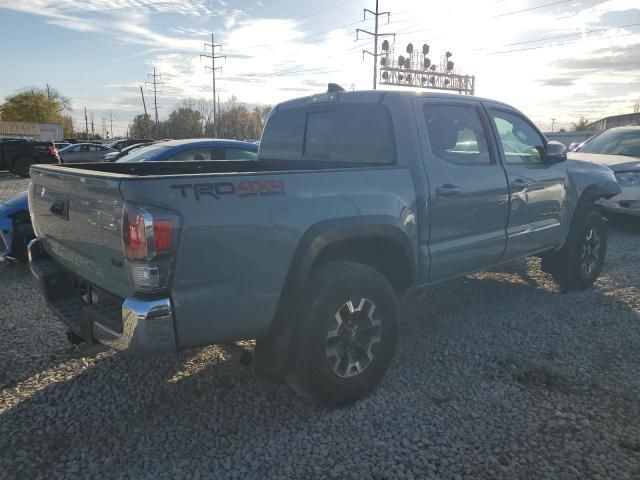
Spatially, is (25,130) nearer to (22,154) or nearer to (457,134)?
(22,154)

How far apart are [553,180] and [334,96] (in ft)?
7.66

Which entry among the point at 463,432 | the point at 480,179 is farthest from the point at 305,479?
the point at 480,179

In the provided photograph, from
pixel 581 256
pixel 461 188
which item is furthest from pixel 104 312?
pixel 581 256

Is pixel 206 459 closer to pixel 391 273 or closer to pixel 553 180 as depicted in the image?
pixel 391 273

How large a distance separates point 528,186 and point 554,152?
1.63 ft

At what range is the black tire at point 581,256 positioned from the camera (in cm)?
537

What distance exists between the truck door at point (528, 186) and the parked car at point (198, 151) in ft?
11.8

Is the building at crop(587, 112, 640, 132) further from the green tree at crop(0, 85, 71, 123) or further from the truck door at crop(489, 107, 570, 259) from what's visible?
the green tree at crop(0, 85, 71, 123)

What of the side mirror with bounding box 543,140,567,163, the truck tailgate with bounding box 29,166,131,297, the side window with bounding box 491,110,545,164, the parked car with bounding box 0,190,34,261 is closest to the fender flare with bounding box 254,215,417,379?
the truck tailgate with bounding box 29,166,131,297

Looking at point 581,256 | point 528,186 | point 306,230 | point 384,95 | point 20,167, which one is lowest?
point 20,167

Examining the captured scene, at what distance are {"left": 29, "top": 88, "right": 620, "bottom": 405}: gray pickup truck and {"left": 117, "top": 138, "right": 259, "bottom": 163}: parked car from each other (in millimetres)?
2830

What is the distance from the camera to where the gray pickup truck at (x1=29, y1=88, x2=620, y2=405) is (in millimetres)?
2434

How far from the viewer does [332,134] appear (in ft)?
13.4

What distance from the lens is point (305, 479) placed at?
2.56 metres
